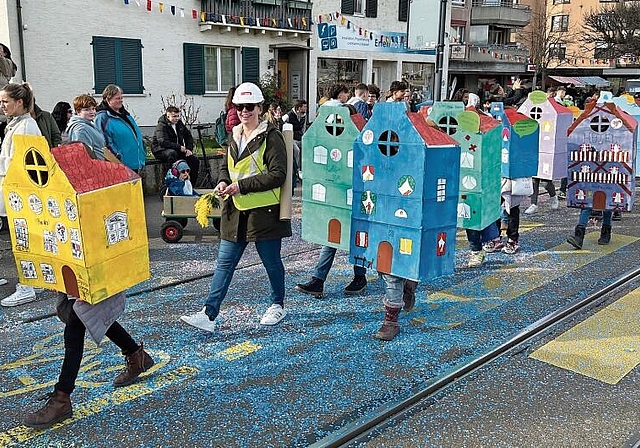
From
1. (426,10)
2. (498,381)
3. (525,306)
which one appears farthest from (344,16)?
(498,381)

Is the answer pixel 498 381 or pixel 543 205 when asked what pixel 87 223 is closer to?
pixel 498 381

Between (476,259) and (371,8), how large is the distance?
18264mm

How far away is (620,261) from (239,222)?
16.0 feet

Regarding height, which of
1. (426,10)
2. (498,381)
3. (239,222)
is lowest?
(498,381)

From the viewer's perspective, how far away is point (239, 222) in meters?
5.00

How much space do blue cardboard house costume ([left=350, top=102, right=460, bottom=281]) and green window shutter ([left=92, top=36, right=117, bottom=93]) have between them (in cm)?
1263

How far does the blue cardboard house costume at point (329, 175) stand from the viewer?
5.49 m

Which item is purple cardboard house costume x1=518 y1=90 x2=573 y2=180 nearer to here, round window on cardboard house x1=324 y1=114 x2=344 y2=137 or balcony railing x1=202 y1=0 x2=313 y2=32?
round window on cardboard house x1=324 y1=114 x2=344 y2=137

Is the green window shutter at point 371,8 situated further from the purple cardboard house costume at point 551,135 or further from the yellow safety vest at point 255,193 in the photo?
the yellow safety vest at point 255,193

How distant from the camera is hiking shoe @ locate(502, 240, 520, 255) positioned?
7867 mm

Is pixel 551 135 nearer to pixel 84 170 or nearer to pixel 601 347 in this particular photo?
pixel 601 347

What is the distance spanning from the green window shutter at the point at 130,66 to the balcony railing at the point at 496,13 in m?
31.0

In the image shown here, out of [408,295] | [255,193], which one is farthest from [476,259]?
[255,193]

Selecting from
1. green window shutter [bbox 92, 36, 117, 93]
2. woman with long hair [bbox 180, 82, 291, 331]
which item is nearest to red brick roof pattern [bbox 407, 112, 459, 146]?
woman with long hair [bbox 180, 82, 291, 331]
